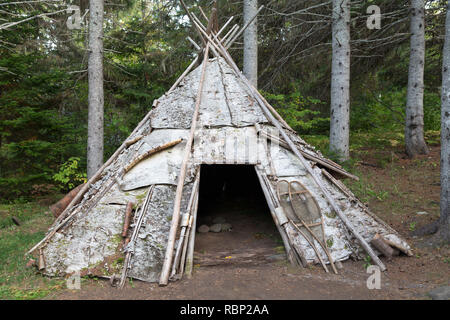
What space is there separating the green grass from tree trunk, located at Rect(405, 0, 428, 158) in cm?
903

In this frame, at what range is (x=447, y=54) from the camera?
471cm

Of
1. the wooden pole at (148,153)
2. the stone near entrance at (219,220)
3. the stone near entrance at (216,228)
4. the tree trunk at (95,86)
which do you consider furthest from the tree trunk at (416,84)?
the tree trunk at (95,86)

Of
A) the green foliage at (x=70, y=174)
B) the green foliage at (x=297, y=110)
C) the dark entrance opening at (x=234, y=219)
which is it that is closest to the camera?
the dark entrance opening at (x=234, y=219)

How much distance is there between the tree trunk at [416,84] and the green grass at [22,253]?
903 centimetres

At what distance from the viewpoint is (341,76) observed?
795 centimetres

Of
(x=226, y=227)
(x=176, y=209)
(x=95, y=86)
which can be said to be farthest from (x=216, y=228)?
(x=95, y=86)

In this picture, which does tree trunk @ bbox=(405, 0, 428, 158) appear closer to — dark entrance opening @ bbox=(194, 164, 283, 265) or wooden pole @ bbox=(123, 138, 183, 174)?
dark entrance opening @ bbox=(194, 164, 283, 265)

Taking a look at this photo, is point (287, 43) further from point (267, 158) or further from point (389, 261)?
point (389, 261)

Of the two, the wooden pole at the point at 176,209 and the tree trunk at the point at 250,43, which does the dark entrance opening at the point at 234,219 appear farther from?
the tree trunk at the point at 250,43

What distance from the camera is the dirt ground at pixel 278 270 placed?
361 centimetres

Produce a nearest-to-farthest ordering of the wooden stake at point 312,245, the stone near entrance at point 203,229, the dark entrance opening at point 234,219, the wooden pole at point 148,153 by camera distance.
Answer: the wooden stake at point 312,245 → the wooden pole at point 148,153 → the dark entrance opening at point 234,219 → the stone near entrance at point 203,229

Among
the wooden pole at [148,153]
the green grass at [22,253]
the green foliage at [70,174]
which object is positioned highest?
the wooden pole at [148,153]

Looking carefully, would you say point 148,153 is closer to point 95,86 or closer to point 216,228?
point 216,228
